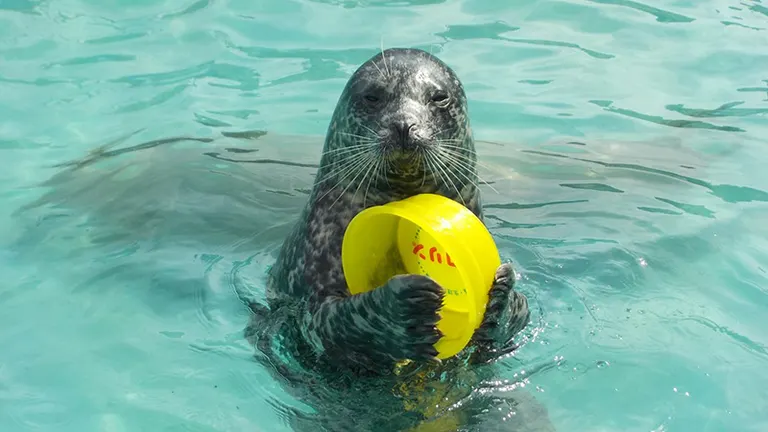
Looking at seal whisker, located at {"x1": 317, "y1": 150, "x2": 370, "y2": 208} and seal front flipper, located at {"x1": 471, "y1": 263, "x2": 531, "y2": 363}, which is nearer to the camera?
seal front flipper, located at {"x1": 471, "y1": 263, "x2": 531, "y2": 363}

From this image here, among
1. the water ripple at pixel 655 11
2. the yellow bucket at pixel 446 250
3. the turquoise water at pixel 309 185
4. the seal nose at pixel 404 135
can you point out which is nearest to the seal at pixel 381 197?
the seal nose at pixel 404 135

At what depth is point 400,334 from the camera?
4246mm

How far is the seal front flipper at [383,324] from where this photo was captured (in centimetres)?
407

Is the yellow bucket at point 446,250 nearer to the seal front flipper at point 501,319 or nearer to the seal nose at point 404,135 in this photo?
the seal front flipper at point 501,319

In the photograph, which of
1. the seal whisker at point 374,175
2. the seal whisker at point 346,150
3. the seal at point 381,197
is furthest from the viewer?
the seal whisker at point 346,150

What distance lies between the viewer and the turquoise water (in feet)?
17.3

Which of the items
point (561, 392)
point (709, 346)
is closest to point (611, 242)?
point (709, 346)

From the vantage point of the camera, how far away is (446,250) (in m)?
4.21

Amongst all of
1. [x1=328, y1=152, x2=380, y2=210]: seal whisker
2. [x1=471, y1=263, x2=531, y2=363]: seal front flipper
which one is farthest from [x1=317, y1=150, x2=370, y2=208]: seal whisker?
[x1=471, y1=263, x2=531, y2=363]: seal front flipper

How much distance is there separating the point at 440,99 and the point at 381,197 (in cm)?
56

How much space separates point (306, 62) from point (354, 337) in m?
5.53

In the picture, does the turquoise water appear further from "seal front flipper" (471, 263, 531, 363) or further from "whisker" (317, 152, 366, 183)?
"whisker" (317, 152, 366, 183)

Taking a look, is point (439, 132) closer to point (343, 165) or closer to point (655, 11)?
point (343, 165)

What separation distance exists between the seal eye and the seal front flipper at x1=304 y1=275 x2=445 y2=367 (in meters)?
1.06
